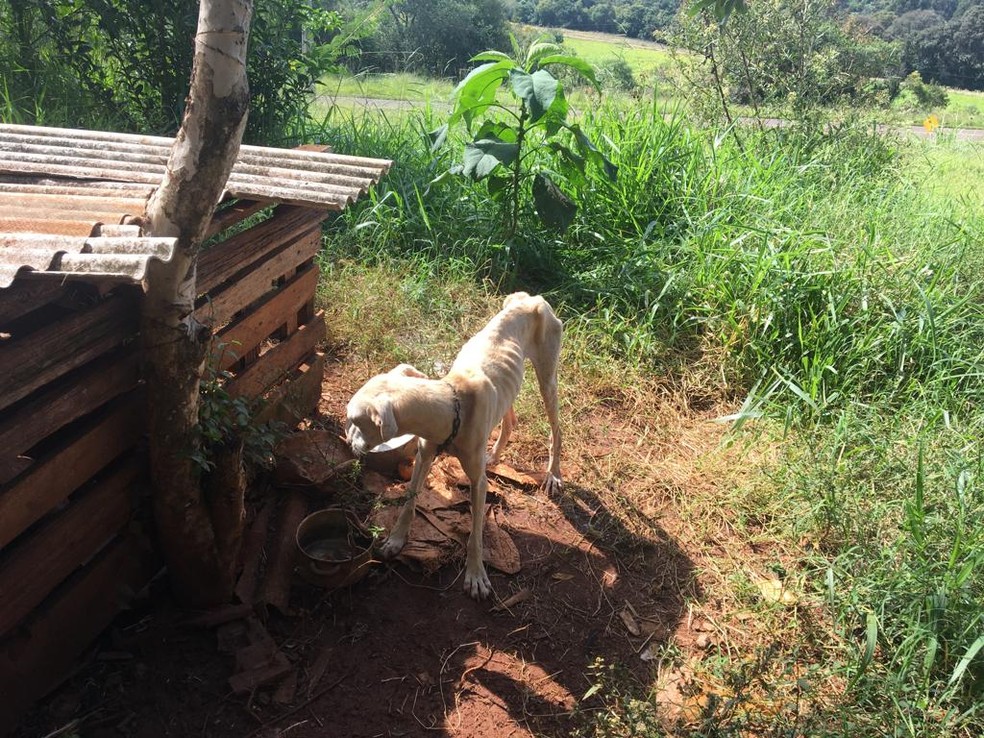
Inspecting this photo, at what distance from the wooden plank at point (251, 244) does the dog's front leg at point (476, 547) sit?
1.44 m

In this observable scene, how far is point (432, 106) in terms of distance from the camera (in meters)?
9.01

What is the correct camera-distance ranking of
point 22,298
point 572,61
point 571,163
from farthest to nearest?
point 571,163, point 572,61, point 22,298

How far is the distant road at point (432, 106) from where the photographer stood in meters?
8.40

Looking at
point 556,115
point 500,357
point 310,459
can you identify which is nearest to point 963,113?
point 556,115

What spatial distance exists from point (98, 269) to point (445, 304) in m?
3.80

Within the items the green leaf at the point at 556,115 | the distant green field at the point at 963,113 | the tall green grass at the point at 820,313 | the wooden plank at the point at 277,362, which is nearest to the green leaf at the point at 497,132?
the green leaf at the point at 556,115

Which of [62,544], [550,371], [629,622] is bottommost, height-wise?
[629,622]

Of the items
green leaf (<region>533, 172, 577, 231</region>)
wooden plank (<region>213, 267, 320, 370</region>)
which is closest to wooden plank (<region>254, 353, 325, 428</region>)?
→ wooden plank (<region>213, 267, 320, 370</region>)

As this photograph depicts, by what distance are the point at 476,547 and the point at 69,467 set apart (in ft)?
5.83

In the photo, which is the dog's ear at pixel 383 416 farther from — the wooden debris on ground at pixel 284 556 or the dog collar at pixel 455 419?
the wooden debris on ground at pixel 284 556

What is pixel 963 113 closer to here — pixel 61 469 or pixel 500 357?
pixel 500 357

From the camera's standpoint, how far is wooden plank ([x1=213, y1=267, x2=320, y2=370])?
3457 millimetres

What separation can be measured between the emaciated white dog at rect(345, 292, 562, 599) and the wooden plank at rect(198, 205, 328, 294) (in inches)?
36.4

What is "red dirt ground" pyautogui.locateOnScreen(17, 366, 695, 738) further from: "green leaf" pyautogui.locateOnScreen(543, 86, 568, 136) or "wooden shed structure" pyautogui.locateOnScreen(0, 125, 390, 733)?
"green leaf" pyautogui.locateOnScreen(543, 86, 568, 136)
